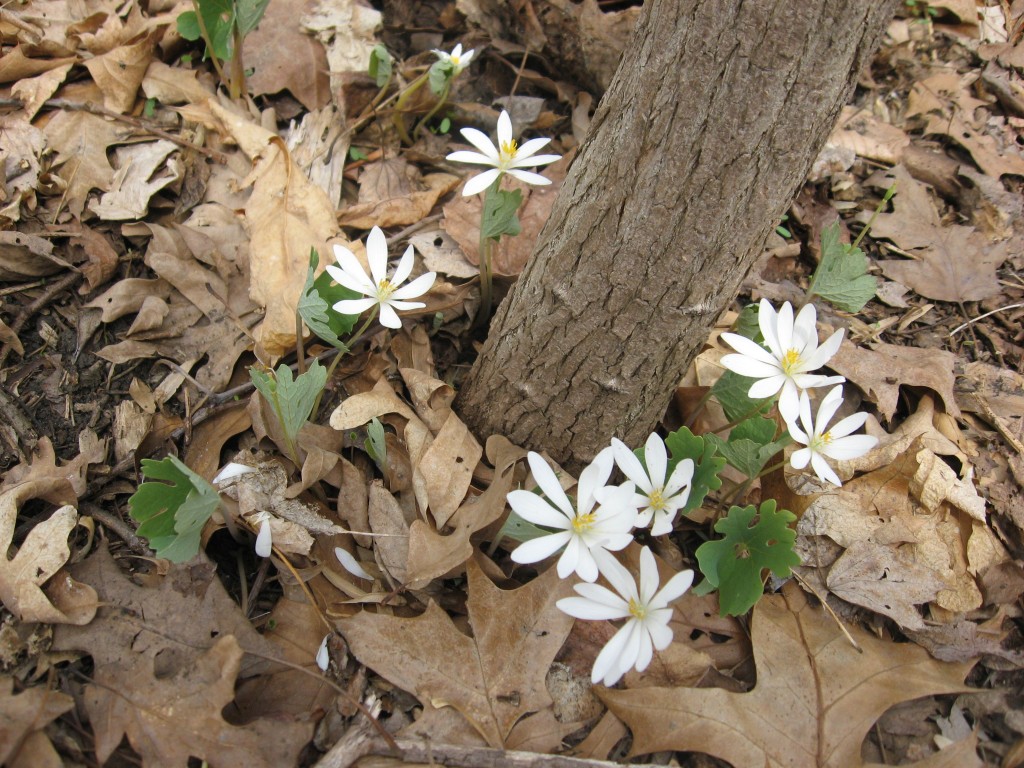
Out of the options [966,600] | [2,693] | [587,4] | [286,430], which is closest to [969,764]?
[966,600]

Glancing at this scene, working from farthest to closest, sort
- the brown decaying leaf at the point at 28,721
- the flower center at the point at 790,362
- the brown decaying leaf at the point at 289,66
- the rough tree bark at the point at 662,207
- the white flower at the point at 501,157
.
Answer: the brown decaying leaf at the point at 289,66 → the white flower at the point at 501,157 → the flower center at the point at 790,362 → the brown decaying leaf at the point at 28,721 → the rough tree bark at the point at 662,207

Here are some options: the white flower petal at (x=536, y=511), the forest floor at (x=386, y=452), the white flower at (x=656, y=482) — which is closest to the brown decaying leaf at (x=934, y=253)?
the forest floor at (x=386, y=452)

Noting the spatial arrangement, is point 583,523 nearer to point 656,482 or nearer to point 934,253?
point 656,482

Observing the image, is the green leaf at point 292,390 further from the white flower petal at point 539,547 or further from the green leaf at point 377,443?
the white flower petal at point 539,547

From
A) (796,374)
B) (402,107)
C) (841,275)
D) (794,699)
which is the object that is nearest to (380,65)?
(402,107)

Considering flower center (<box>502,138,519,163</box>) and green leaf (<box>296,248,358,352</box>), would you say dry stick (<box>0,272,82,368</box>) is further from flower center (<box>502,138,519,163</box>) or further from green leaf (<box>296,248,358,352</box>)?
flower center (<box>502,138,519,163</box>)

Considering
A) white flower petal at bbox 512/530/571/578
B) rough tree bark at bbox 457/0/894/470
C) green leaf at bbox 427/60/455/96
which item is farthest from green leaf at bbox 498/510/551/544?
green leaf at bbox 427/60/455/96

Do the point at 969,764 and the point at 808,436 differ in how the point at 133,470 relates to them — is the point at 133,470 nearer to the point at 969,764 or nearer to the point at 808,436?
the point at 808,436
